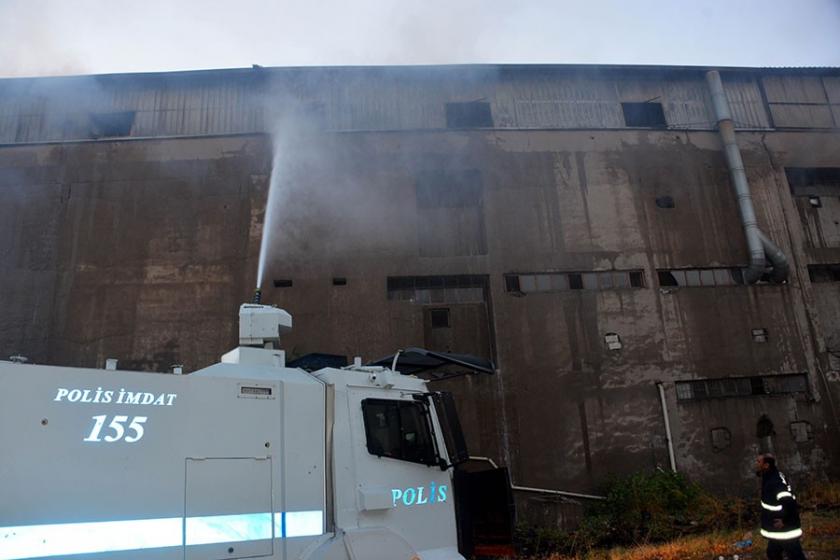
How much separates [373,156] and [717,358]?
946cm

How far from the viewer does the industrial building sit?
12336mm

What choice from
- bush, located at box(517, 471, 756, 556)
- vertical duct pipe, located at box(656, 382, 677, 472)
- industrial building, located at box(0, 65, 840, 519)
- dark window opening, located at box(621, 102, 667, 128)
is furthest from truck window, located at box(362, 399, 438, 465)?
dark window opening, located at box(621, 102, 667, 128)

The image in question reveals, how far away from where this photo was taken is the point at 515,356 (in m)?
12.6

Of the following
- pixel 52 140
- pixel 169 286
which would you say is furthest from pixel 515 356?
pixel 52 140

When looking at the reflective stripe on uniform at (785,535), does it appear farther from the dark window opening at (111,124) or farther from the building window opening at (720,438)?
the dark window opening at (111,124)

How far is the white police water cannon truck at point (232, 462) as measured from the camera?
324 cm

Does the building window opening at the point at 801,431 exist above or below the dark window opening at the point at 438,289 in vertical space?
below

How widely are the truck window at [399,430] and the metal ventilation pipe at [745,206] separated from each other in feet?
39.6

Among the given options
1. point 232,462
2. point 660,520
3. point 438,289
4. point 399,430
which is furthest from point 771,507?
point 438,289

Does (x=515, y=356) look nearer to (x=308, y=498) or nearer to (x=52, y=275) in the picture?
(x=308, y=498)

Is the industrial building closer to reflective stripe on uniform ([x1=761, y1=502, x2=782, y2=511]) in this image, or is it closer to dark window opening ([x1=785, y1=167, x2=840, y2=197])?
dark window opening ([x1=785, y1=167, x2=840, y2=197])

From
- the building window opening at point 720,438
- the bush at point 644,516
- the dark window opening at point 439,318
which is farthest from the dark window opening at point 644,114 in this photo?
the bush at point 644,516

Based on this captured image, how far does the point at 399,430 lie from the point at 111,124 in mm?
12708

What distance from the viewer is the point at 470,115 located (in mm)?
14367
